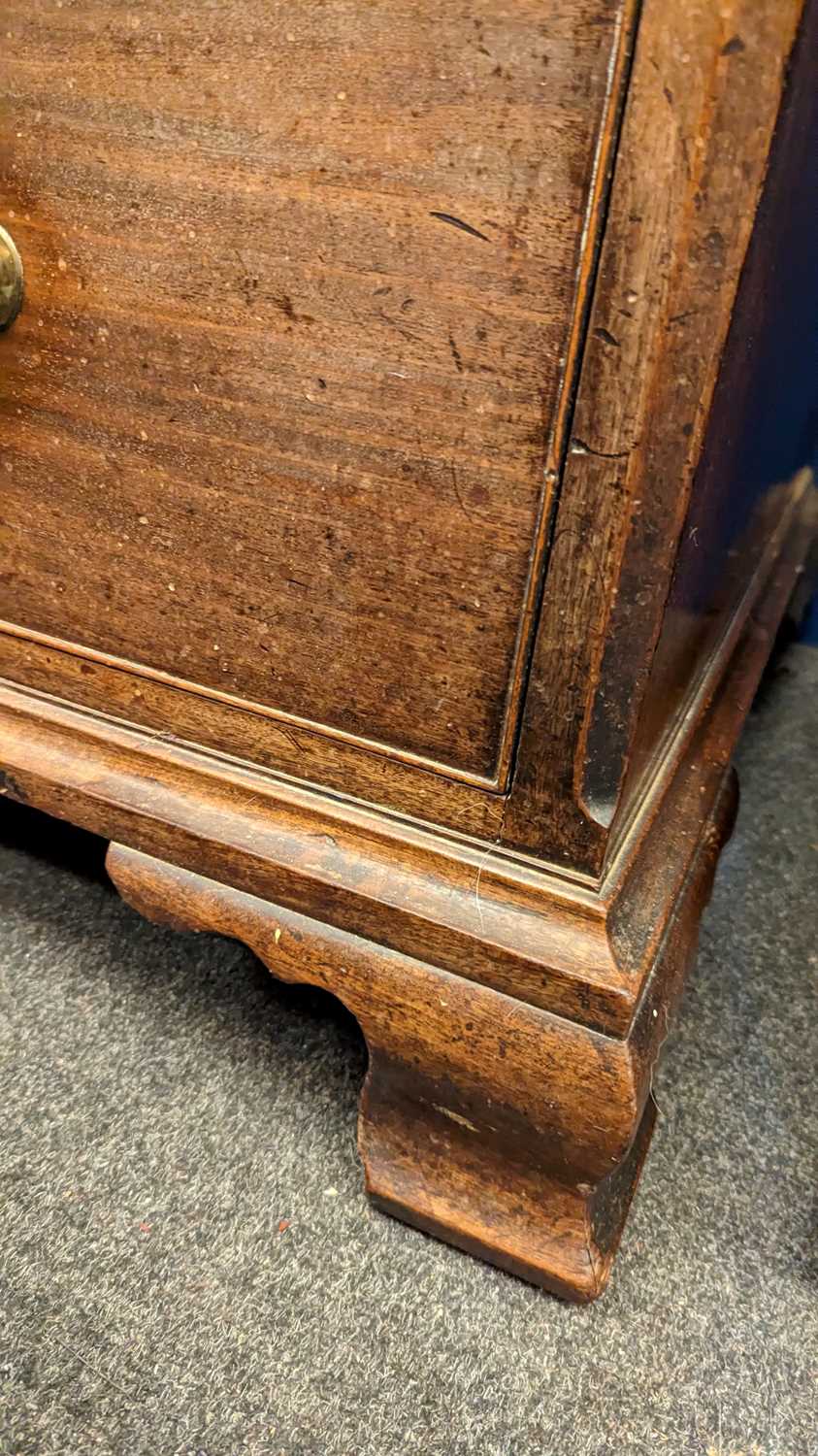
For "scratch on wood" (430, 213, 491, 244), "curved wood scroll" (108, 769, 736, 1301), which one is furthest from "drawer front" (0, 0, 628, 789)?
"curved wood scroll" (108, 769, 736, 1301)

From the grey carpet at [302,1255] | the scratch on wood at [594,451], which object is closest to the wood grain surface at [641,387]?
the scratch on wood at [594,451]

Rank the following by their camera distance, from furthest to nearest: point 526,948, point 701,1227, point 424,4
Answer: point 701,1227 < point 526,948 < point 424,4

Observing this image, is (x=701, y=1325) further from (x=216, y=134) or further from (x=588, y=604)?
(x=216, y=134)

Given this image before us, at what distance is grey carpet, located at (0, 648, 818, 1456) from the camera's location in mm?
539

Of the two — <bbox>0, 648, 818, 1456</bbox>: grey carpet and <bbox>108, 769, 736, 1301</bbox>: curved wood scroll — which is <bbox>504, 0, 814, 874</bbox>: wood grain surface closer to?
<bbox>108, 769, 736, 1301</bbox>: curved wood scroll

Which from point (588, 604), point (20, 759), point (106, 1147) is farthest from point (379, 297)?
point (106, 1147)

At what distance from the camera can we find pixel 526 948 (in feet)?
1.68

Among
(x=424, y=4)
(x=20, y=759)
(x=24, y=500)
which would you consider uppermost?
(x=424, y=4)

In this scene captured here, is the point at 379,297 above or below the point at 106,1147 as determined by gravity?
above

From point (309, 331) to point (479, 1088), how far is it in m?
0.38

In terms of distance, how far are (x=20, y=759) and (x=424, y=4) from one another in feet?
1.53

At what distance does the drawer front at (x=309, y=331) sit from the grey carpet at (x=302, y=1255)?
29cm

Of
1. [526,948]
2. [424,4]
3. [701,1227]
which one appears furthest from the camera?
[701,1227]

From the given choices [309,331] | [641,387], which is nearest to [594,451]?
[641,387]
